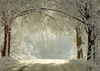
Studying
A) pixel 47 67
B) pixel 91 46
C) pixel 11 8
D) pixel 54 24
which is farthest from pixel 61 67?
pixel 54 24

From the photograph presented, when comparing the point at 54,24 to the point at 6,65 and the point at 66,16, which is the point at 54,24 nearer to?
the point at 66,16

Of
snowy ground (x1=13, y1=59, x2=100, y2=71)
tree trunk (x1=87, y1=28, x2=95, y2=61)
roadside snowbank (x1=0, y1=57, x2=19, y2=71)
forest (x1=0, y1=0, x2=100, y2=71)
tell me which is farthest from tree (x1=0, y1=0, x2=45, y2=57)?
tree trunk (x1=87, y1=28, x2=95, y2=61)

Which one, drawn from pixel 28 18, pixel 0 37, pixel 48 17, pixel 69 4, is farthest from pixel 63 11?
pixel 0 37

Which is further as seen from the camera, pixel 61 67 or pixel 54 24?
pixel 54 24

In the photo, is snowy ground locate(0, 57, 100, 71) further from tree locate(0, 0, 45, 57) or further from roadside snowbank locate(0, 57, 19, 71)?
tree locate(0, 0, 45, 57)

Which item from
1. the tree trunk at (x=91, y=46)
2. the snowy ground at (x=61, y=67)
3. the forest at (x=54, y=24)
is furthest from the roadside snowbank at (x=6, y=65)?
the tree trunk at (x=91, y=46)

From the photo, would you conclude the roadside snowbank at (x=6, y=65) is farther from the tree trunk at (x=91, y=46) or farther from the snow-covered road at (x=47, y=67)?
the tree trunk at (x=91, y=46)

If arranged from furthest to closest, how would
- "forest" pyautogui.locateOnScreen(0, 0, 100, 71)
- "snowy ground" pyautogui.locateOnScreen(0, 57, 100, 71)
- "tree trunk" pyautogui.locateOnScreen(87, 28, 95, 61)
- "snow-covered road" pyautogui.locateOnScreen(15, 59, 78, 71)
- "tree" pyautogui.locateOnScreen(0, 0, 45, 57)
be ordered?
"tree trunk" pyautogui.locateOnScreen(87, 28, 95, 61) → "tree" pyautogui.locateOnScreen(0, 0, 45, 57) → "forest" pyautogui.locateOnScreen(0, 0, 100, 71) → "snow-covered road" pyautogui.locateOnScreen(15, 59, 78, 71) → "snowy ground" pyautogui.locateOnScreen(0, 57, 100, 71)

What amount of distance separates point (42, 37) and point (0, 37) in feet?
125

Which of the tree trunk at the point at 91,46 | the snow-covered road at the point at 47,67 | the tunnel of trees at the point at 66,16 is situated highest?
the tunnel of trees at the point at 66,16

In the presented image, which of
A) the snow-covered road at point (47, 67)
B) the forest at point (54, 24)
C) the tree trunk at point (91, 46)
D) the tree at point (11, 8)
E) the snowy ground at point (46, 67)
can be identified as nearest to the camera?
the snowy ground at point (46, 67)

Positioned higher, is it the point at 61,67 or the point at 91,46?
the point at 91,46

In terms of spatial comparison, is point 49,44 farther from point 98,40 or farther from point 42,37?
point 98,40

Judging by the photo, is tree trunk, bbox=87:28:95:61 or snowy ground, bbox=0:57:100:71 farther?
tree trunk, bbox=87:28:95:61
